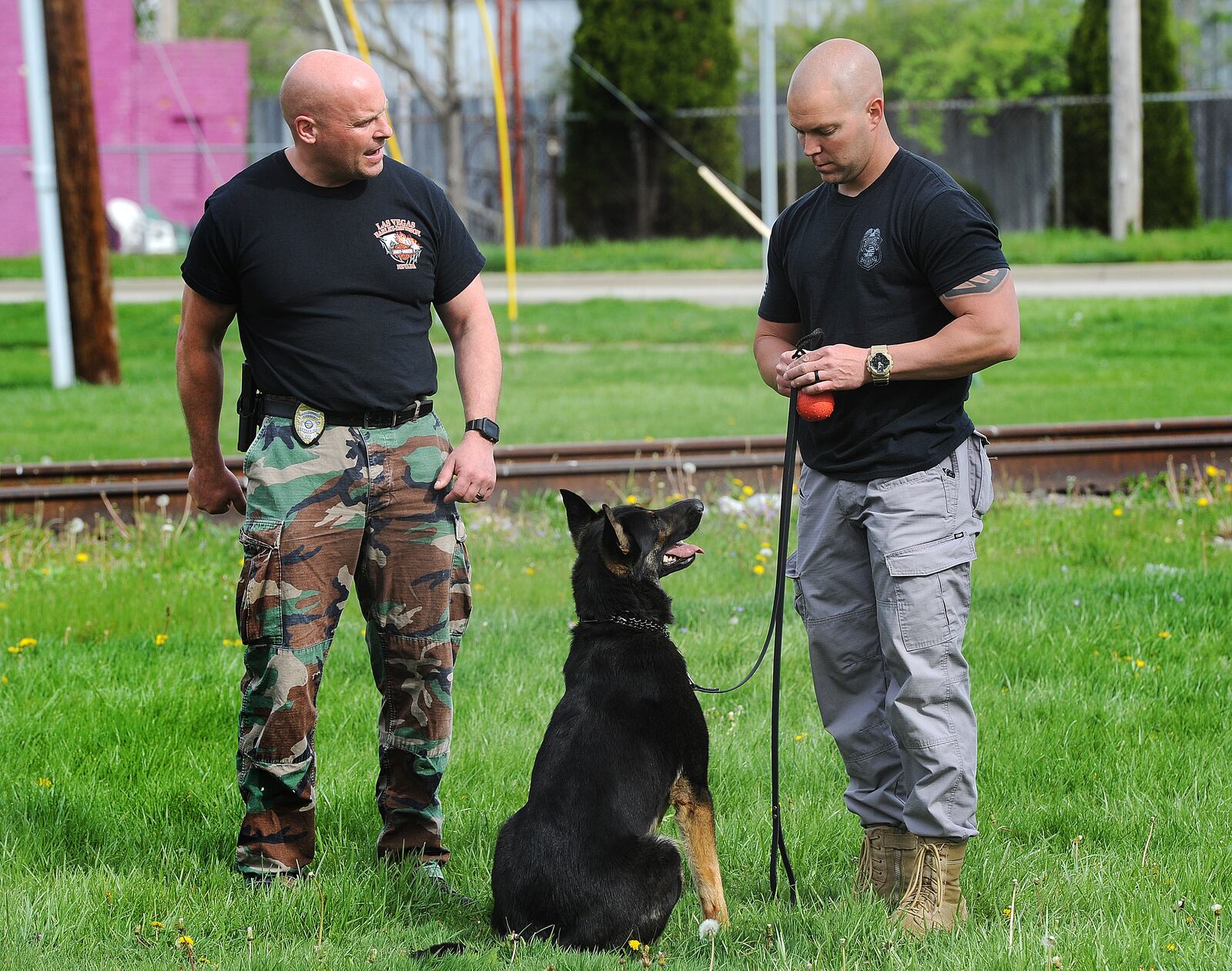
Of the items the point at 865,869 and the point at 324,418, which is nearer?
the point at 324,418

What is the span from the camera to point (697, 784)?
148 inches

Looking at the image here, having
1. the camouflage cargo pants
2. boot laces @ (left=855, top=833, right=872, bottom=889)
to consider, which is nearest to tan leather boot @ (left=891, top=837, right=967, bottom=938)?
boot laces @ (left=855, top=833, right=872, bottom=889)

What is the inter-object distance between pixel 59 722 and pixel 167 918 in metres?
1.75

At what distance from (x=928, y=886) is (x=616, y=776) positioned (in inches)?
36.3

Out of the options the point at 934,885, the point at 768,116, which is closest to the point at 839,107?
the point at 934,885

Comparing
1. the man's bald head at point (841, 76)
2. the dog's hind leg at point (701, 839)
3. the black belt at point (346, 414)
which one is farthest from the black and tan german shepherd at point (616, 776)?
the man's bald head at point (841, 76)

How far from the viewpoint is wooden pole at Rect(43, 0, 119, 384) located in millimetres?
14336

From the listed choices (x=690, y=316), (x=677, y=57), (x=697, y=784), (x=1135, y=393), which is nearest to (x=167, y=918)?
(x=697, y=784)

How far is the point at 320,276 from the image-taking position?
3.74 meters

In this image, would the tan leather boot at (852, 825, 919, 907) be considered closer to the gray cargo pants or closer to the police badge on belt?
the gray cargo pants

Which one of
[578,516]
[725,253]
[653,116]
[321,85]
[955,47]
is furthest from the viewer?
[955,47]

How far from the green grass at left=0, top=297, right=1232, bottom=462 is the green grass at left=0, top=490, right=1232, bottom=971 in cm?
435

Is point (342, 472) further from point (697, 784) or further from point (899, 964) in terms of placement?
point (899, 964)

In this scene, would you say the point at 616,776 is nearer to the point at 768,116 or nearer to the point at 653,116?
the point at 768,116
